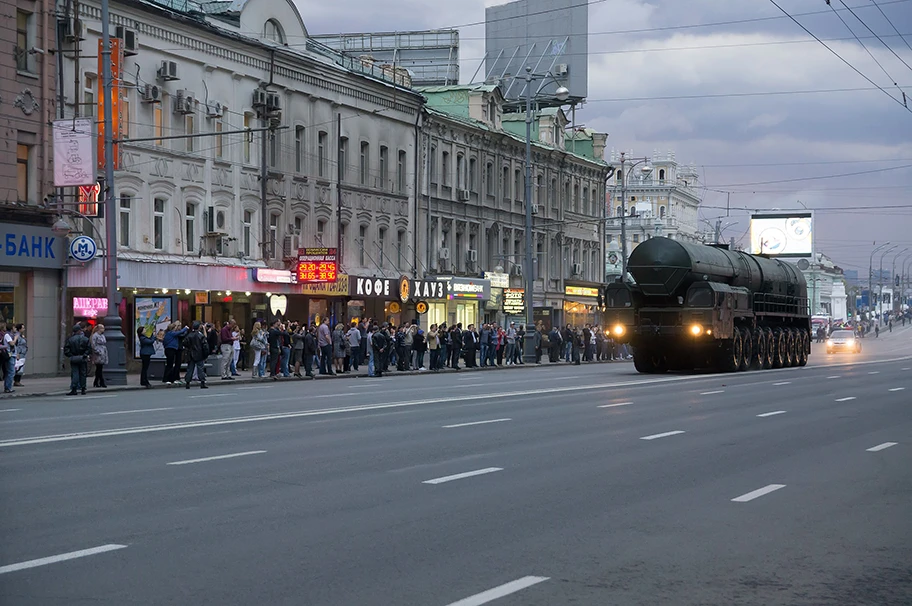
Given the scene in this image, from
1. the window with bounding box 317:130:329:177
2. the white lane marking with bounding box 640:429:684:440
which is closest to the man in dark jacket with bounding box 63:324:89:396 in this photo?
the white lane marking with bounding box 640:429:684:440

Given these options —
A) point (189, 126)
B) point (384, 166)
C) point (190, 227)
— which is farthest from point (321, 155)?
point (190, 227)

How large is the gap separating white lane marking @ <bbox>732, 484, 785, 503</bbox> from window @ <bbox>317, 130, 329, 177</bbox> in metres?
37.4

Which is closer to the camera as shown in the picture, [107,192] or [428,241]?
[107,192]

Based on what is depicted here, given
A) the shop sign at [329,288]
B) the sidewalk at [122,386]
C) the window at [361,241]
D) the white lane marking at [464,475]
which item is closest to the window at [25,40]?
the sidewalk at [122,386]

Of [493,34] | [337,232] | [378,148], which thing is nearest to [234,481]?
[337,232]

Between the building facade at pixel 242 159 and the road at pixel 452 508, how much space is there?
17.1 metres

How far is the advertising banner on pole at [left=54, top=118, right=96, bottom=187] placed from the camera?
108 feet

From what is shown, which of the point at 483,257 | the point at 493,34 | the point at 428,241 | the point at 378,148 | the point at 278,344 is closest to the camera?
the point at 278,344

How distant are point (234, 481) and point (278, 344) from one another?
23971 millimetres

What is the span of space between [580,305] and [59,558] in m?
66.5

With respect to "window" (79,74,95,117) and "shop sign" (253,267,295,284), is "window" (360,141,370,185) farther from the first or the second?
"window" (79,74,95,117)

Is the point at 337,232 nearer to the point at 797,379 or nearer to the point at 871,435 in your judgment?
the point at 797,379

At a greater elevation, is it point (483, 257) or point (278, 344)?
point (483, 257)

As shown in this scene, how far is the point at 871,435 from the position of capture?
1867cm
